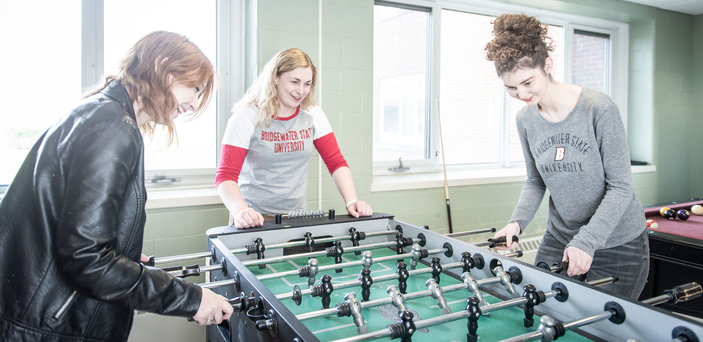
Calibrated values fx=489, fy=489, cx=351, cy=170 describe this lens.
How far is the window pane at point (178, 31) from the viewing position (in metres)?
2.83

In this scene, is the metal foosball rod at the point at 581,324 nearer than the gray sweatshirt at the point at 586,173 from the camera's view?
Yes

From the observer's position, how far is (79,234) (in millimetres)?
972

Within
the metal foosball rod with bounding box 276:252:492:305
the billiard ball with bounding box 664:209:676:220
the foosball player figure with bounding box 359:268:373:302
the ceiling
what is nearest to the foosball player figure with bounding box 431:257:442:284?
the metal foosball rod with bounding box 276:252:492:305

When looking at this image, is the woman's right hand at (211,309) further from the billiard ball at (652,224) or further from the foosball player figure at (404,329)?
the billiard ball at (652,224)

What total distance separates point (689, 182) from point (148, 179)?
5332mm

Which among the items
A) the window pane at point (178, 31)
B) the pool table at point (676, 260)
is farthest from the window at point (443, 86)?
the pool table at point (676, 260)

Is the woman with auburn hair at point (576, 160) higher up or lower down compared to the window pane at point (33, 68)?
lower down

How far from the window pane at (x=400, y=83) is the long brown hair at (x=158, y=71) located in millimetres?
2751

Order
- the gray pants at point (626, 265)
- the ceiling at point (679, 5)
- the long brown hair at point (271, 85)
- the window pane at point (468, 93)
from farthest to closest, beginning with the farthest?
1. the ceiling at point (679, 5)
2. the window pane at point (468, 93)
3. the long brown hair at point (271, 85)
4. the gray pants at point (626, 265)

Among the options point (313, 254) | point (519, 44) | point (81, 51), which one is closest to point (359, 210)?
point (313, 254)

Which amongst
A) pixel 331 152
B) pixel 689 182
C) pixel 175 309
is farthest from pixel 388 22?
pixel 689 182

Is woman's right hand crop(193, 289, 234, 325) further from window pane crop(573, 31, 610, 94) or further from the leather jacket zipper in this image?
window pane crop(573, 31, 610, 94)

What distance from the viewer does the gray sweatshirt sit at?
1634mm

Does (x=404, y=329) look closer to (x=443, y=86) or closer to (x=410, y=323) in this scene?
(x=410, y=323)
